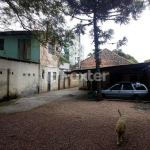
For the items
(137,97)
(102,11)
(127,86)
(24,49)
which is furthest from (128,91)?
(24,49)

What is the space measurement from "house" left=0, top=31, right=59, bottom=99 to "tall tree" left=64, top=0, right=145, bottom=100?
3.37m

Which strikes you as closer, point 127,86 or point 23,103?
point 23,103

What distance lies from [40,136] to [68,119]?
7.78ft

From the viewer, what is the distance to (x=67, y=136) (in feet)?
19.4

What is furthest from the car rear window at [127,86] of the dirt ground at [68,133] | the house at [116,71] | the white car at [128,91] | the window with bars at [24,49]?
the window with bars at [24,49]

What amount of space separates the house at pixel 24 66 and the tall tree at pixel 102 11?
133 inches

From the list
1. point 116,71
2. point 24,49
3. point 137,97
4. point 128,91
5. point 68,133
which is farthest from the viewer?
point 116,71

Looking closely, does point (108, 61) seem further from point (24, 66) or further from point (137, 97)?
point (24, 66)

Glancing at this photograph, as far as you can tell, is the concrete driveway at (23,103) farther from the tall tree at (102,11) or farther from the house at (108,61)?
the house at (108,61)

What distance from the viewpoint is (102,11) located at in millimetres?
13438

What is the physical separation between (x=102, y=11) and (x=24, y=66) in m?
8.03

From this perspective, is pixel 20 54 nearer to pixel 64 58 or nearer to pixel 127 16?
pixel 64 58

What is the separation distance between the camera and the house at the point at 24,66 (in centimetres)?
1381

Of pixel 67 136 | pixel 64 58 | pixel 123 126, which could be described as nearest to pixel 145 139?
pixel 123 126
